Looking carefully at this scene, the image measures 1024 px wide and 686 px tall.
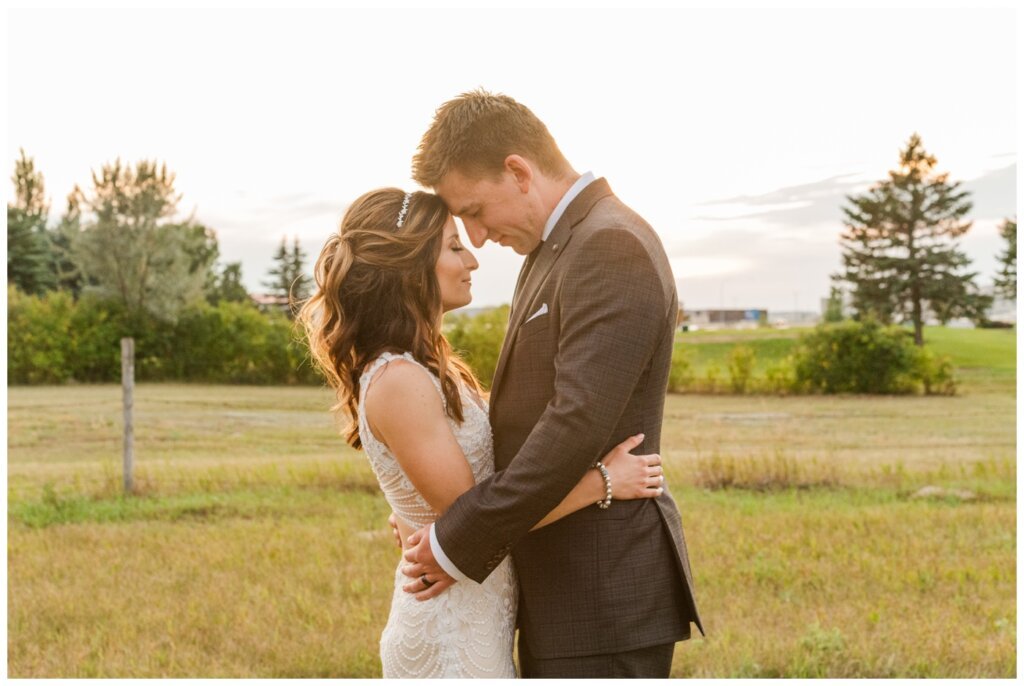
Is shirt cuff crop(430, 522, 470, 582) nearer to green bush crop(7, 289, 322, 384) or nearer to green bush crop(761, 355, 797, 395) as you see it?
green bush crop(761, 355, 797, 395)

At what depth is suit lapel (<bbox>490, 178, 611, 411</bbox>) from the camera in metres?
2.33

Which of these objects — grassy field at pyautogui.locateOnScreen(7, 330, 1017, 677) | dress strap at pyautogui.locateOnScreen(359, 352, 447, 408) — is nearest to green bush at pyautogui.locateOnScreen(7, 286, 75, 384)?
grassy field at pyautogui.locateOnScreen(7, 330, 1017, 677)

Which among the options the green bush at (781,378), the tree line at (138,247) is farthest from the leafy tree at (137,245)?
the green bush at (781,378)

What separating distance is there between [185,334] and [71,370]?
2763mm

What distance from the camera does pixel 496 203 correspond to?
8.23ft

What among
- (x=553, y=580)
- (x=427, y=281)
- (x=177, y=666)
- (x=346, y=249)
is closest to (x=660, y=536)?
(x=553, y=580)

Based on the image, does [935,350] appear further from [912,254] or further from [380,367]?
[380,367]

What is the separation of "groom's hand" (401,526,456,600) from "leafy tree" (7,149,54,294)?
2720 centimetres

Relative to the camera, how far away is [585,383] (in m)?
2.06

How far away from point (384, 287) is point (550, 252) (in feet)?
1.41

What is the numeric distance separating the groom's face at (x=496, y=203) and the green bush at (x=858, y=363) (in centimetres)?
1864

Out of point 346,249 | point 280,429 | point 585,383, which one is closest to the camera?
point 585,383

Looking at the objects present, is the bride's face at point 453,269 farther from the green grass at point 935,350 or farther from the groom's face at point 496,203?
the green grass at point 935,350

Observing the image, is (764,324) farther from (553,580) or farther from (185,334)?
(553,580)
